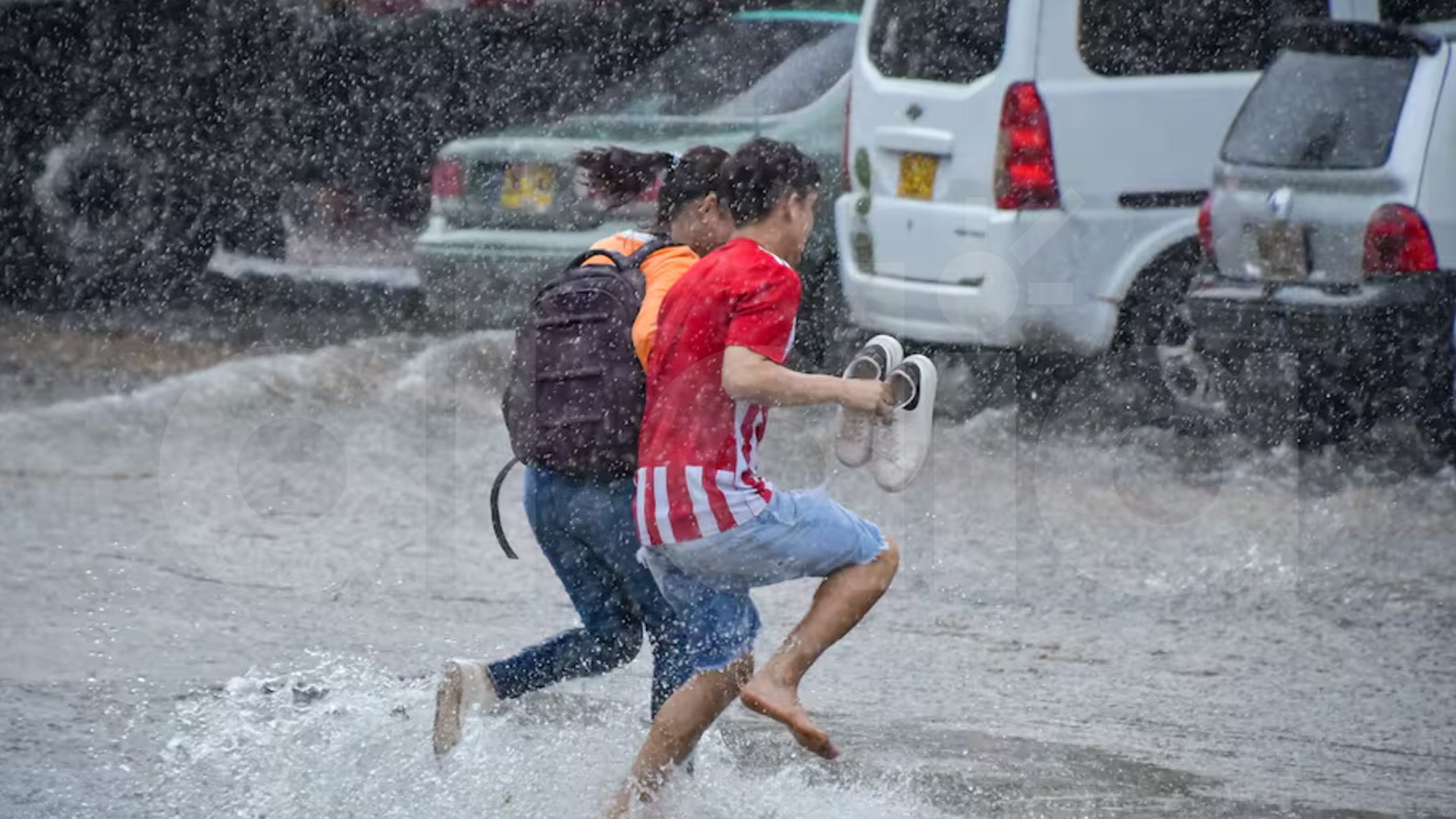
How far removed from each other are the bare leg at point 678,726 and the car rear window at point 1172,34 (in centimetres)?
465

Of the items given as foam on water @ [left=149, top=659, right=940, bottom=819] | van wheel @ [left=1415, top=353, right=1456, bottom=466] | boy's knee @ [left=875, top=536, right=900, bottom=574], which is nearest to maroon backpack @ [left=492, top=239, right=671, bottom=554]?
boy's knee @ [left=875, top=536, right=900, bottom=574]

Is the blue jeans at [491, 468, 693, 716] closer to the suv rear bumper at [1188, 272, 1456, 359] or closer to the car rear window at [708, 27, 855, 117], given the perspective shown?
the suv rear bumper at [1188, 272, 1456, 359]

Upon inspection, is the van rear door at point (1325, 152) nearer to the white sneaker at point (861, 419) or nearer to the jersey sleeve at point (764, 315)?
the white sneaker at point (861, 419)

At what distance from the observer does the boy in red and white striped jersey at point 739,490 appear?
3980 mm

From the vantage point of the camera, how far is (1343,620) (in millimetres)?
6406

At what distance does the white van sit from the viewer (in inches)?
317

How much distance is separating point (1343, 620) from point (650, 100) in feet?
15.4

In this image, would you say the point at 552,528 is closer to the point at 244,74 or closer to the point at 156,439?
the point at 156,439

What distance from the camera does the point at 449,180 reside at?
9.88m

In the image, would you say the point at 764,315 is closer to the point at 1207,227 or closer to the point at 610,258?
the point at 610,258

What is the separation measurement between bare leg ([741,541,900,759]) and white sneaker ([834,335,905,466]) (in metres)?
0.21

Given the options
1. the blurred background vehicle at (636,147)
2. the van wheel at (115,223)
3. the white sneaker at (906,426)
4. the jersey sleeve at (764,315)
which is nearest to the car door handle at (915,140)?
the blurred background vehicle at (636,147)

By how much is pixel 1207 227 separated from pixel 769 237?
13.4 feet

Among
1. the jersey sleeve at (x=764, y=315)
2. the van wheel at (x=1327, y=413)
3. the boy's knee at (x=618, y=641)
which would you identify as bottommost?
the van wheel at (x=1327, y=413)
